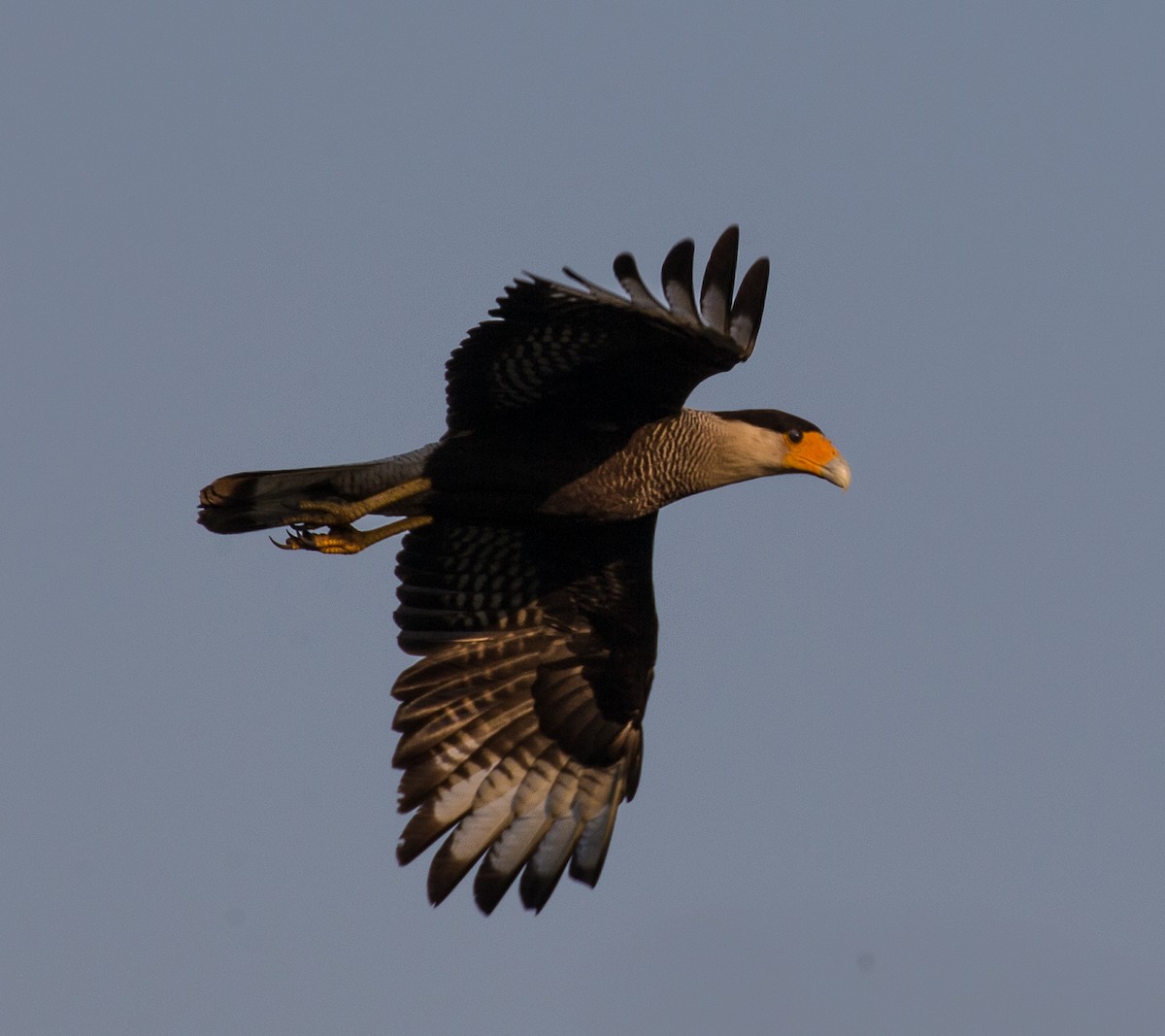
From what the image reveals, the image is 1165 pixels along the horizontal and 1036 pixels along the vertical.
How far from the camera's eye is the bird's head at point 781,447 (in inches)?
345

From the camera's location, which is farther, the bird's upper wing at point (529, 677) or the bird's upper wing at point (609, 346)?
the bird's upper wing at point (529, 677)

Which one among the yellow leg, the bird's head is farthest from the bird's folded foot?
the bird's head

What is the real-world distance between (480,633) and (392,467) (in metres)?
1.24

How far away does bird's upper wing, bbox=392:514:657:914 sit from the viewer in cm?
916

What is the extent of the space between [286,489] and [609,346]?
1.72m

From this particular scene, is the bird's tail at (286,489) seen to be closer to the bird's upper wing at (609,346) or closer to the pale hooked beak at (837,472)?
the bird's upper wing at (609,346)

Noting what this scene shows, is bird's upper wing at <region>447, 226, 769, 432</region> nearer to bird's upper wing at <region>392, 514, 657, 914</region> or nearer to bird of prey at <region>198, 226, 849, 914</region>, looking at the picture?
bird of prey at <region>198, 226, 849, 914</region>

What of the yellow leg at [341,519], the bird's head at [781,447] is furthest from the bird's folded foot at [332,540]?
the bird's head at [781,447]

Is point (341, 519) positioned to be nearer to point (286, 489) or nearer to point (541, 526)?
point (286, 489)

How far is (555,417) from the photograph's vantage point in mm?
8508

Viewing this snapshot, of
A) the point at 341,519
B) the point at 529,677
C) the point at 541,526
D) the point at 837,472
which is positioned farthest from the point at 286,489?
the point at 837,472

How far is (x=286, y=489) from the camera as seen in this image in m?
8.68

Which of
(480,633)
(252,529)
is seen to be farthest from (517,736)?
(252,529)

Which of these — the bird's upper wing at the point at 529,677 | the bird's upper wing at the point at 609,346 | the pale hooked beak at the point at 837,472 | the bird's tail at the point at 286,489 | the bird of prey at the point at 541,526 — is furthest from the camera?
the bird's upper wing at the point at 529,677
